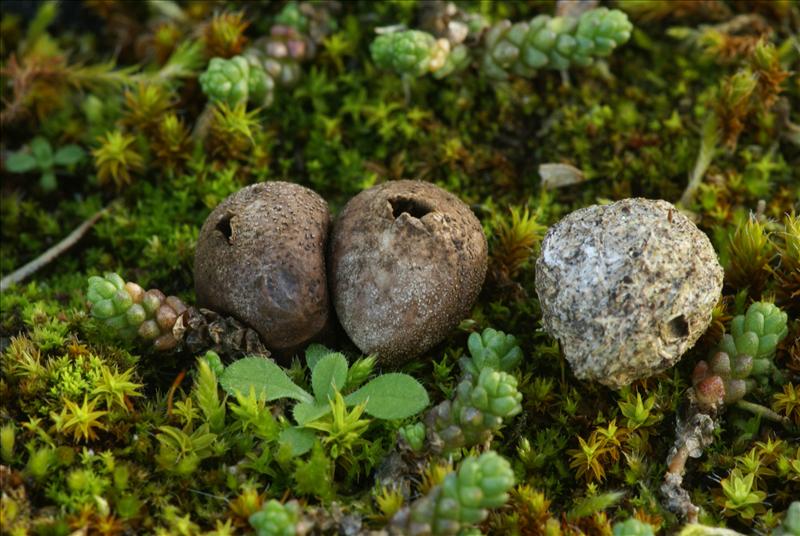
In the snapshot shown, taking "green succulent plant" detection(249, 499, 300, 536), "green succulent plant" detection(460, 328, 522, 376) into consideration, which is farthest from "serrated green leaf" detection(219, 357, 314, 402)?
"green succulent plant" detection(460, 328, 522, 376)

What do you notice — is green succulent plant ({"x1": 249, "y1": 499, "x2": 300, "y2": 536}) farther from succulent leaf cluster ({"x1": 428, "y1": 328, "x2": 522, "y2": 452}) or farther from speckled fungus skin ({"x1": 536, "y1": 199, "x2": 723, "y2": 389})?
speckled fungus skin ({"x1": 536, "y1": 199, "x2": 723, "y2": 389})

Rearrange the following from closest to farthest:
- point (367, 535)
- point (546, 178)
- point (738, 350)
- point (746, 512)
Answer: point (367, 535), point (746, 512), point (738, 350), point (546, 178)

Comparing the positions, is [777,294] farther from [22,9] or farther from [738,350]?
[22,9]

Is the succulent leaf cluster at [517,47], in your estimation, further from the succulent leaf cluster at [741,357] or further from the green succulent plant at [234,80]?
the succulent leaf cluster at [741,357]

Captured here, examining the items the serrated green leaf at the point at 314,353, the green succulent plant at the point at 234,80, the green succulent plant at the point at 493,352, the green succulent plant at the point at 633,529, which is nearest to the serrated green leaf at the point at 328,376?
the serrated green leaf at the point at 314,353

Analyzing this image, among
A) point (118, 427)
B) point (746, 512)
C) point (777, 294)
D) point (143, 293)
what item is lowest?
point (746, 512)

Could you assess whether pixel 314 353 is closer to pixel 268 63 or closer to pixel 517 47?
pixel 268 63

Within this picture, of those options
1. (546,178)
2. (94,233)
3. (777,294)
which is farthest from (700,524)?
(94,233)
